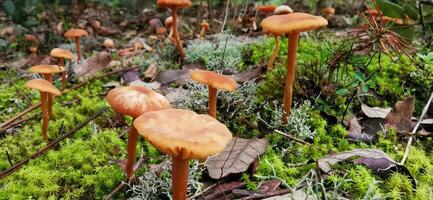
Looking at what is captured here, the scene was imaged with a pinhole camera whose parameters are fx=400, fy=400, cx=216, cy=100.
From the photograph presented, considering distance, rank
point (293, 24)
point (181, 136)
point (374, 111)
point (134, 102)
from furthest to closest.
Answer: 1. point (374, 111)
2. point (293, 24)
3. point (134, 102)
4. point (181, 136)

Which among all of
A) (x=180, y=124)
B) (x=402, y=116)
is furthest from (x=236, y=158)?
(x=402, y=116)

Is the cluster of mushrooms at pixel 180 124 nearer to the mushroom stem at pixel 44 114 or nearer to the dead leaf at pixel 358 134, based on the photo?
the dead leaf at pixel 358 134

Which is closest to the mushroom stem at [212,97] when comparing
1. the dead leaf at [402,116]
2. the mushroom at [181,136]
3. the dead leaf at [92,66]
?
the mushroom at [181,136]

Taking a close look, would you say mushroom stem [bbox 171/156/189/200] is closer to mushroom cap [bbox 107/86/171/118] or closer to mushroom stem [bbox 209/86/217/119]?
mushroom cap [bbox 107/86/171/118]

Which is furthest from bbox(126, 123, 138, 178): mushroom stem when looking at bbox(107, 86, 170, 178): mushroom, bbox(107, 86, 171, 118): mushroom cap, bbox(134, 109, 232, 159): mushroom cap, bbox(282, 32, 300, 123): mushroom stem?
bbox(282, 32, 300, 123): mushroom stem

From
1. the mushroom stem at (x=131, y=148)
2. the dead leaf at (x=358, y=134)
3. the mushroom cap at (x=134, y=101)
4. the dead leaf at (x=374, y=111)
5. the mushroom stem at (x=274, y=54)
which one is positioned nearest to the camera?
the mushroom cap at (x=134, y=101)

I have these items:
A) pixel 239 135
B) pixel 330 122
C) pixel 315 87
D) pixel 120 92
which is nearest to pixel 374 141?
pixel 330 122

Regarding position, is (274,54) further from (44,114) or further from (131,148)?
(44,114)
